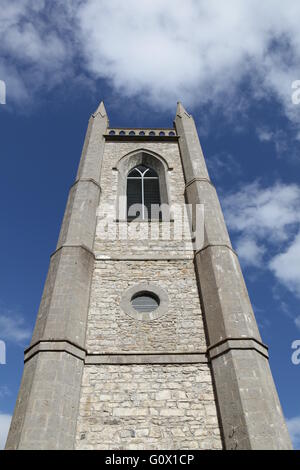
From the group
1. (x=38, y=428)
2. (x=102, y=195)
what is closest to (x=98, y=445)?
(x=38, y=428)

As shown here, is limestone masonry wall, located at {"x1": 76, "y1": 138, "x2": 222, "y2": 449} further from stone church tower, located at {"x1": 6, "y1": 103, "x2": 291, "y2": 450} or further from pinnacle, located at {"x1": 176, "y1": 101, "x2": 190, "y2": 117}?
pinnacle, located at {"x1": 176, "y1": 101, "x2": 190, "y2": 117}

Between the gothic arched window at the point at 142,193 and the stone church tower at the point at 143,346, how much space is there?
0.74m

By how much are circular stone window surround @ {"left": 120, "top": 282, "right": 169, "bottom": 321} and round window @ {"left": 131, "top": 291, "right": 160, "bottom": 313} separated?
0.08m

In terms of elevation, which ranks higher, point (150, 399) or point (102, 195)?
point (102, 195)

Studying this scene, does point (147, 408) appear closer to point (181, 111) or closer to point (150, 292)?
point (150, 292)

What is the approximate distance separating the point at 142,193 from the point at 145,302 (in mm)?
5740

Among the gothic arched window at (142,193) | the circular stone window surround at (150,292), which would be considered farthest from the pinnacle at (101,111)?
the circular stone window surround at (150,292)

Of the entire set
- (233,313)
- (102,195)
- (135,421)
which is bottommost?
(135,421)

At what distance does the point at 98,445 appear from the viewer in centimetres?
638

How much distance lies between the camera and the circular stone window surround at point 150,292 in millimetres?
8570

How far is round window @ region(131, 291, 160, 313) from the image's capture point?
8.89 m

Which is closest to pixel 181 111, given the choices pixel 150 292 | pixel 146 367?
pixel 150 292

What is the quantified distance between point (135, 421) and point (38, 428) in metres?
1.69
